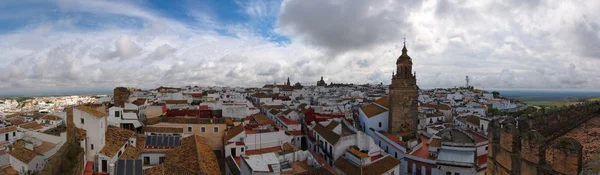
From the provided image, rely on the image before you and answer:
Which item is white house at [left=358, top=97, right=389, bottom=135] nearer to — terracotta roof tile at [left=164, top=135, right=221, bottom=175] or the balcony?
the balcony

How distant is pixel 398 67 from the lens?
3294cm

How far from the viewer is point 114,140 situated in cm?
2198

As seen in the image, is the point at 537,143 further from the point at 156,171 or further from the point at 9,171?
the point at 9,171

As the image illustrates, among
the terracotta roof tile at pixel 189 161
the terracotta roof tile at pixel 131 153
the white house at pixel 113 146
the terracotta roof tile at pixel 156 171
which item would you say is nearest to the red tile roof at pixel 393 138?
the terracotta roof tile at pixel 189 161

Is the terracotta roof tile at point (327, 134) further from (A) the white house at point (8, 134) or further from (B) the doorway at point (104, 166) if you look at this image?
(A) the white house at point (8, 134)

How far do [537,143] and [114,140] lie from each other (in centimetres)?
2340

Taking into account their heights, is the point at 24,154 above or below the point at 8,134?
above

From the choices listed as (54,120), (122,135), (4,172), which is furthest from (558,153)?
(54,120)

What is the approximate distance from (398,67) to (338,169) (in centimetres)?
1444

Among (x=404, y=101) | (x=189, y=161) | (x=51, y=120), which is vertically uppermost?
(x=404, y=101)

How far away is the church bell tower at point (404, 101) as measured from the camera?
31859 mm

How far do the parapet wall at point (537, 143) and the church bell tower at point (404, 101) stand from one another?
20.6 metres

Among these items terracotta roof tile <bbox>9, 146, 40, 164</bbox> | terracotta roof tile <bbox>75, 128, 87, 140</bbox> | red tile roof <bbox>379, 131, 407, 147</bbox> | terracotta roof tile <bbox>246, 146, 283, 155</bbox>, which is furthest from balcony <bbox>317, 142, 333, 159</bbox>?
terracotta roof tile <bbox>9, 146, 40, 164</bbox>

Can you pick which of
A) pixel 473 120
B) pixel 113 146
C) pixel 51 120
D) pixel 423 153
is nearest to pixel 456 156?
pixel 423 153
